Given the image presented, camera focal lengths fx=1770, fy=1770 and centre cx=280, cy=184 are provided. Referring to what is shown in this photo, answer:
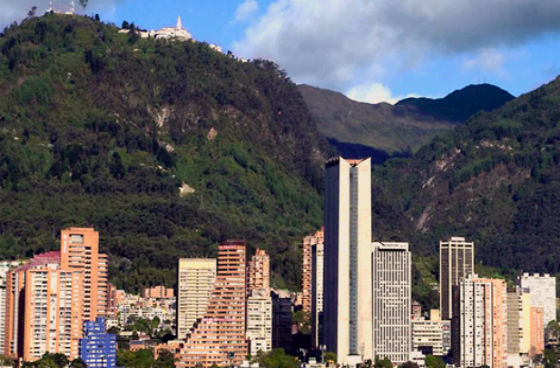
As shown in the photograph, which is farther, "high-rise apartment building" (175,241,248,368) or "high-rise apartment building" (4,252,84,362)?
"high-rise apartment building" (175,241,248,368)

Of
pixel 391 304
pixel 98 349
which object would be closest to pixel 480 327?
pixel 391 304

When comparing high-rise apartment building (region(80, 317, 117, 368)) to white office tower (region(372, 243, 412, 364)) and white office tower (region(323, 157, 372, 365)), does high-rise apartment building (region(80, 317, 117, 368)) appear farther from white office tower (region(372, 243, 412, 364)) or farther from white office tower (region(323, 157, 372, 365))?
white office tower (region(372, 243, 412, 364))

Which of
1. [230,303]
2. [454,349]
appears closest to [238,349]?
[230,303]

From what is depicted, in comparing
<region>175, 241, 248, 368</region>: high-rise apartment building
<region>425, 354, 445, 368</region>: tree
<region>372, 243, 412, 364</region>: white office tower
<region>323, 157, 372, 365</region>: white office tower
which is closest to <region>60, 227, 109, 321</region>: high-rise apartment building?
<region>175, 241, 248, 368</region>: high-rise apartment building

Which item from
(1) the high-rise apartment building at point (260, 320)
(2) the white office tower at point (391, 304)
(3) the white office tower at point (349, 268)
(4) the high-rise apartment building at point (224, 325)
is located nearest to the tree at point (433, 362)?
(2) the white office tower at point (391, 304)

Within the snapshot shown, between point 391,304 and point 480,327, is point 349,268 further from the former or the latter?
point 480,327

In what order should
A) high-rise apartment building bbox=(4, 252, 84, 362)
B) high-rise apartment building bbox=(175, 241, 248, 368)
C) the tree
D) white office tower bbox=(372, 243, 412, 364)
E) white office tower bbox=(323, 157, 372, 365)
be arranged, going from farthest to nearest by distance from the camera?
1. the tree
2. white office tower bbox=(372, 243, 412, 364)
3. white office tower bbox=(323, 157, 372, 365)
4. high-rise apartment building bbox=(175, 241, 248, 368)
5. high-rise apartment building bbox=(4, 252, 84, 362)
